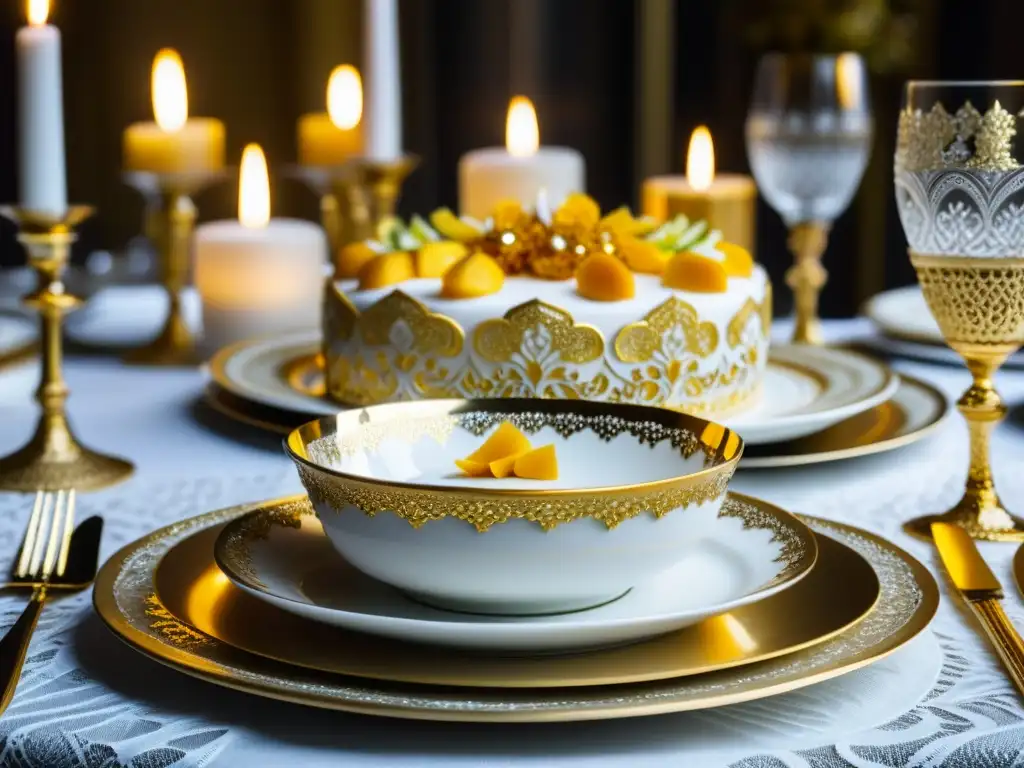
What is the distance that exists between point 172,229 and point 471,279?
0.58m

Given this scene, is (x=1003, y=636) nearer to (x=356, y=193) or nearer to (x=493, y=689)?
(x=493, y=689)

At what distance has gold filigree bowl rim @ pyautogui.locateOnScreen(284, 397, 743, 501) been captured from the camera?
51 cm

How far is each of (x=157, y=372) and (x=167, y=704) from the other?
77 cm

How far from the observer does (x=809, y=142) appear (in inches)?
52.2

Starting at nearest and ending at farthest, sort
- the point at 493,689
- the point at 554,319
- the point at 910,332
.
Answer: the point at 493,689 < the point at 554,319 < the point at 910,332

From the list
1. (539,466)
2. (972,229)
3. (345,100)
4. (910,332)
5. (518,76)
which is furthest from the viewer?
(518,76)

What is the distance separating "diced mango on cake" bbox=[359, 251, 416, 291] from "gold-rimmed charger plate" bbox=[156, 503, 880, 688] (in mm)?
367

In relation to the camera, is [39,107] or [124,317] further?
[124,317]

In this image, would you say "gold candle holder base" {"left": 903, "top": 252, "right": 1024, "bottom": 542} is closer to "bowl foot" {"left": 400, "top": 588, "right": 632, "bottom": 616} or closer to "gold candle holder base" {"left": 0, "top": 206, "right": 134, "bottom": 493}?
"bowl foot" {"left": 400, "top": 588, "right": 632, "bottom": 616}

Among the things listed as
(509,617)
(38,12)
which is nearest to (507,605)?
(509,617)

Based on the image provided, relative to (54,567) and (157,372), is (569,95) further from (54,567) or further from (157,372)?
(54,567)

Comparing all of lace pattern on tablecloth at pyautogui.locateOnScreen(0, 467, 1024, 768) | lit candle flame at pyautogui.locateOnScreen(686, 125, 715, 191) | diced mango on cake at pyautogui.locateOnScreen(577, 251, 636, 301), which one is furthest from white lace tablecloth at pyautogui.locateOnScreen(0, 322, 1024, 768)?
lit candle flame at pyautogui.locateOnScreen(686, 125, 715, 191)

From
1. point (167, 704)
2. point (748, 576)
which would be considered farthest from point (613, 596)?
point (167, 704)

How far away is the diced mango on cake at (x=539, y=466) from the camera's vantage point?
1.94 ft
